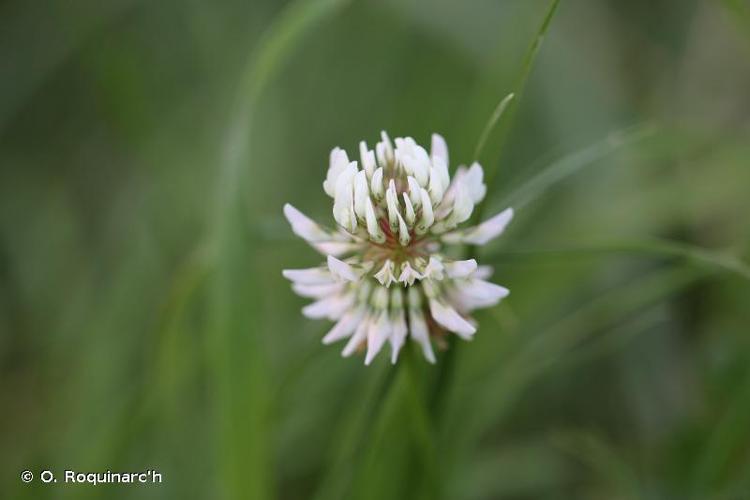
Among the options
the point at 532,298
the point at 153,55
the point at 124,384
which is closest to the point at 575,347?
the point at 532,298

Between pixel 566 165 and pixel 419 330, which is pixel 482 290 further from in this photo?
pixel 566 165

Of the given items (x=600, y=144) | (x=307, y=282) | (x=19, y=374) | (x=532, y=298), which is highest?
(x=19, y=374)

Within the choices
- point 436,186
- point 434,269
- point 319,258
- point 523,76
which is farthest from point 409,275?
point 319,258

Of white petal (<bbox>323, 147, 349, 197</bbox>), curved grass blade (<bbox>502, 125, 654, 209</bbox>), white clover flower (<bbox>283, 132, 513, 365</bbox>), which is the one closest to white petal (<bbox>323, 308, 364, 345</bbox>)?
white clover flower (<bbox>283, 132, 513, 365</bbox>)

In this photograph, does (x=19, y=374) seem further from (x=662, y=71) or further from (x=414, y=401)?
(x=662, y=71)

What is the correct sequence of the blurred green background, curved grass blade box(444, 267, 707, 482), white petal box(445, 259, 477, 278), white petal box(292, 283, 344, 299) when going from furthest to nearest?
curved grass blade box(444, 267, 707, 482) < the blurred green background < white petal box(292, 283, 344, 299) < white petal box(445, 259, 477, 278)

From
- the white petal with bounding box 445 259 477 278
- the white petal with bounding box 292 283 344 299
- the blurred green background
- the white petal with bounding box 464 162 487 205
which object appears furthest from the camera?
the blurred green background

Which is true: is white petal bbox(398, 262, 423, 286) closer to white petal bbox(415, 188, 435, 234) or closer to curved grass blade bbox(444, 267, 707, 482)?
white petal bbox(415, 188, 435, 234)
